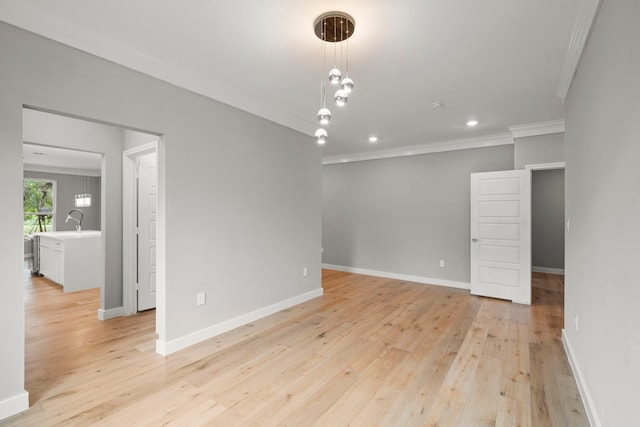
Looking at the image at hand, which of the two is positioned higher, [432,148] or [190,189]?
[432,148]

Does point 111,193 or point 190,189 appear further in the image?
point 111,193

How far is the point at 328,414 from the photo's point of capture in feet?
6.48

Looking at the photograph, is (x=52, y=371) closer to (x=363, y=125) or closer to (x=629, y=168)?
(x=629, y=168)

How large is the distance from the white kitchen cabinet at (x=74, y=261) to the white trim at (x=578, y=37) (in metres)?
6.21

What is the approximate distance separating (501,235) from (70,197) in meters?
10.4

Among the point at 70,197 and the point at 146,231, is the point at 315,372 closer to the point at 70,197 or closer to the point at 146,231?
the point at 146,231

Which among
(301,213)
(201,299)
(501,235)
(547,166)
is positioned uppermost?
(547,166)

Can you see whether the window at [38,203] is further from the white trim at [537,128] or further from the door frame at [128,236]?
the white trim at [537,128]

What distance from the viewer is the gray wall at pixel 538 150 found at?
14.1ft

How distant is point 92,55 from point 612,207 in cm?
354

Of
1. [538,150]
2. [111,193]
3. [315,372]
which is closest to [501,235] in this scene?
[538,150]

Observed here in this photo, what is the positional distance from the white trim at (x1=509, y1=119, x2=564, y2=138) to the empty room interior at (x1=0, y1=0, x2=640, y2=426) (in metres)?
0.03

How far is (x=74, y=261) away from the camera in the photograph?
5.01 m

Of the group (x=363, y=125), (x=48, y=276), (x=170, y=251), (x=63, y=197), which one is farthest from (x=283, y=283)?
(x=63, y=197)
